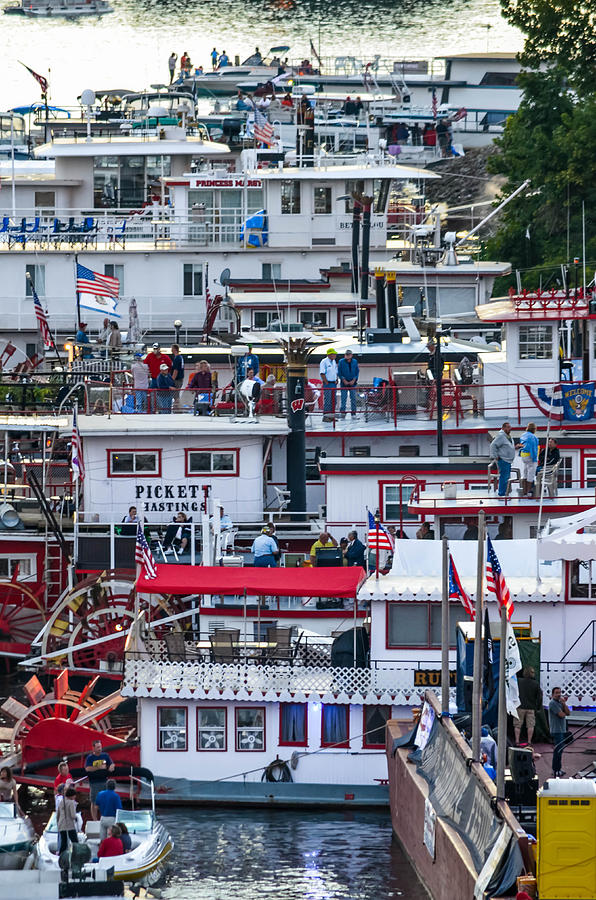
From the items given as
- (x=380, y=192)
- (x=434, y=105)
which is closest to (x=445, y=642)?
(x=380, y=192)

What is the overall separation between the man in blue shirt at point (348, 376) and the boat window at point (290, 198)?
22655 millimetres

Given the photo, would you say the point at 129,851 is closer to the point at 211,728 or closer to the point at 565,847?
the point at 211,728

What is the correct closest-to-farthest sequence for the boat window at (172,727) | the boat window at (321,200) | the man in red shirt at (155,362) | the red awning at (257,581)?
the boat window at (172,727) → the red awning at (257,581) → the man in red shirt at (155,362) → the boat window at (321,200)

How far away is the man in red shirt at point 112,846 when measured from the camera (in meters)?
38.3

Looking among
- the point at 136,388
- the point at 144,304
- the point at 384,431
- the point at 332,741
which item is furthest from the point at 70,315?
the point at 332,741

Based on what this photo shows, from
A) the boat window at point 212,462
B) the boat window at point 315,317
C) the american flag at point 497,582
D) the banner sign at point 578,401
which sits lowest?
the american flag at point 497,582

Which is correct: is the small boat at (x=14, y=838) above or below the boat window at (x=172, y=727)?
below

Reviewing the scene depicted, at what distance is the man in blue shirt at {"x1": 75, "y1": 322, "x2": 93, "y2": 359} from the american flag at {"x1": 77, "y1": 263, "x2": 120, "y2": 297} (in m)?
1.88

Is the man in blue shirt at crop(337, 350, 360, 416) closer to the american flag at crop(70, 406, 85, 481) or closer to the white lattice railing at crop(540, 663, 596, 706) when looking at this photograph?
the american flag at crop(70, 406, 85, 481)

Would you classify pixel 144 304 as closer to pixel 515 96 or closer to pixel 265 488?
pixel 265 488

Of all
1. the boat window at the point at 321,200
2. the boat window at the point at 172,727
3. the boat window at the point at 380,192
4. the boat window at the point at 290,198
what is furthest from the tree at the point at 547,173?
the boat window at the point at 172,727

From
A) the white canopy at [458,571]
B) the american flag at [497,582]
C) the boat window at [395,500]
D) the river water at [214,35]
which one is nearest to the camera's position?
the american flag at [497,582]

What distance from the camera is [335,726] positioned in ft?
143

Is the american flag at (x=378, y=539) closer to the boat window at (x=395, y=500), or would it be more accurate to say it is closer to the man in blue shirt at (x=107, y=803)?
the boat window at (x=395, y=500)
